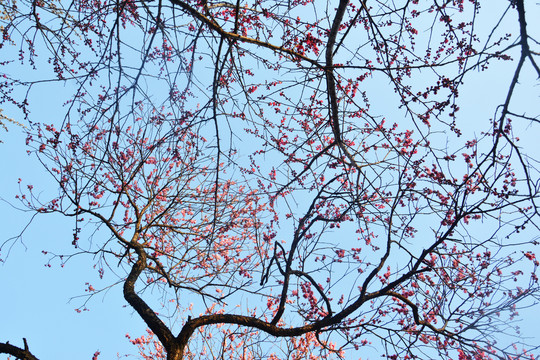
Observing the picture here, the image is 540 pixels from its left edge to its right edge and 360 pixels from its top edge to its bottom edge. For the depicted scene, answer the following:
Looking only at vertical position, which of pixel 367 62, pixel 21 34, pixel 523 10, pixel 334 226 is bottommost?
pixel 523 10

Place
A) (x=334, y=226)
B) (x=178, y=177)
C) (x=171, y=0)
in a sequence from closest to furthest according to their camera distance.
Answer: (x=171, y=0) → (x=334, y=226) → (x=178, y=177)

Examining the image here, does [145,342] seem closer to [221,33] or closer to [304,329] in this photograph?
[304,329]

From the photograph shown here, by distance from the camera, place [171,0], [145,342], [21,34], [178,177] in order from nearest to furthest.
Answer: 1. [171,0]
2. [21,34]
3. [178,177]
4. [145,342]

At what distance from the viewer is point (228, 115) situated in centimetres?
304

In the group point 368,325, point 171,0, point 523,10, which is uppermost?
point 171,0

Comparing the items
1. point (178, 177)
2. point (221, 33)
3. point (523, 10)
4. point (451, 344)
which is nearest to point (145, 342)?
point (178, 177)

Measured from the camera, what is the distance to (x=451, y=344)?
135 inches

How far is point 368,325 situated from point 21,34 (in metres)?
4.15

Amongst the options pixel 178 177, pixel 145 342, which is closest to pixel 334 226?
pixel 178 177

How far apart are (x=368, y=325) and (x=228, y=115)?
2.25 metres

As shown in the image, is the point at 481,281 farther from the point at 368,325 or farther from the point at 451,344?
the point at 368,325

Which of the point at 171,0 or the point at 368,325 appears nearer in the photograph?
the point at 171,0

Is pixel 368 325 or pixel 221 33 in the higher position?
pixel 221 33

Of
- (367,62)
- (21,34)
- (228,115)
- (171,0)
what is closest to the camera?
(171,0)
